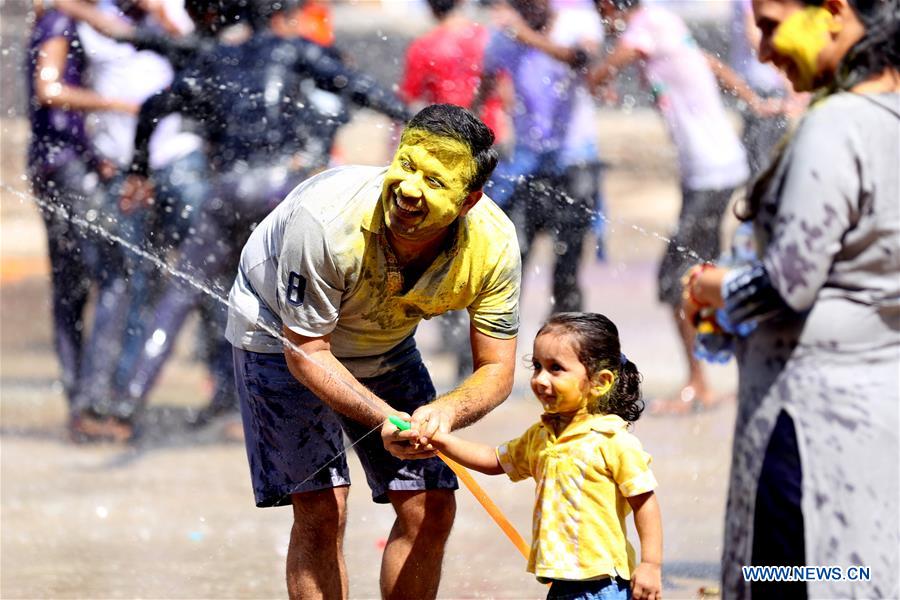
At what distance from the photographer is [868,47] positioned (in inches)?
102

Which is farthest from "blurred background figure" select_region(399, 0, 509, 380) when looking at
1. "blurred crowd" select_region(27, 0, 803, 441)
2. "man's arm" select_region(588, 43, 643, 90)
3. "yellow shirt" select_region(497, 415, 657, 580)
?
"yellow shirt" select_region(497, 415, 657, 580)

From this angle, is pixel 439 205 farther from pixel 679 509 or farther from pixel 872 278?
pixel 679 509

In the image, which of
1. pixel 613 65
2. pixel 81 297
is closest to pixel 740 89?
pixel 613 65

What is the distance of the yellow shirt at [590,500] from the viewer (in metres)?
3.13

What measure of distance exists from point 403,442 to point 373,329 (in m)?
0.37

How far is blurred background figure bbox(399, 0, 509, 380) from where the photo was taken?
682 cm

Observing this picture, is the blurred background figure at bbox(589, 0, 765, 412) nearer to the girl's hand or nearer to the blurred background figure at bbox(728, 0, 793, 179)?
the blurred background figure at bbox(728, 0, 793, 179)

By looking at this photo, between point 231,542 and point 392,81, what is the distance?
20.0 ft

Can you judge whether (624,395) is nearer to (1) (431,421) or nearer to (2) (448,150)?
(1) (431,421)

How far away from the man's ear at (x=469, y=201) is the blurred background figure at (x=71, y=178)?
3.73 meters

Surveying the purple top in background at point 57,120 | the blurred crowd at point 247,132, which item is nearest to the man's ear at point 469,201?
the blurred crowd at point 247,132

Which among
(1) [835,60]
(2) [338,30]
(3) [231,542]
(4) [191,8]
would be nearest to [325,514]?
(3) [231,542]

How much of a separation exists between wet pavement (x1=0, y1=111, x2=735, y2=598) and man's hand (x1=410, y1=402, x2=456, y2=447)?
3.78 feet

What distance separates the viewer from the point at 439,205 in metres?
3.27
